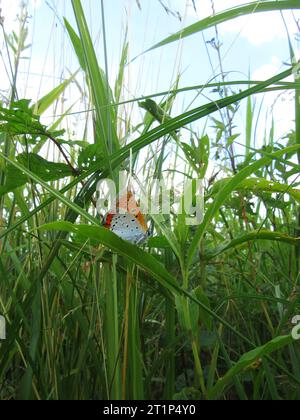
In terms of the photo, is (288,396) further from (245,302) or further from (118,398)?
(118,398)

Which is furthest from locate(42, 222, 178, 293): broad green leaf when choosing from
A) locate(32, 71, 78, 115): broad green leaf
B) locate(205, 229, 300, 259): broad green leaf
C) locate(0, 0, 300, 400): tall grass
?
locate(32, 71, 78, 115): broad green leaf

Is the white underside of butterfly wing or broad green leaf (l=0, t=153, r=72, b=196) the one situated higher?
broad green leaf (l=0, t=153, r=72, b=196)

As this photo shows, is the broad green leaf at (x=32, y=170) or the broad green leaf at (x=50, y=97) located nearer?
the broad green leaf at (x=32, y=170)

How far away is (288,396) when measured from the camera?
0.80m

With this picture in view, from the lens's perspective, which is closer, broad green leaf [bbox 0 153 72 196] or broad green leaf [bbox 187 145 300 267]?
broad green leaf [bbox 187 145 300 267]

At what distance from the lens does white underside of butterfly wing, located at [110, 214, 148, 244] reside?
22.9 inches

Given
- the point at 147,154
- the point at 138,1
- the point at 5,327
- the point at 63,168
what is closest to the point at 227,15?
the point at 138,1

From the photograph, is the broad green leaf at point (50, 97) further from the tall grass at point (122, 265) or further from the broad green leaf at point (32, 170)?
→ the broad green leaf at point (32, 170)

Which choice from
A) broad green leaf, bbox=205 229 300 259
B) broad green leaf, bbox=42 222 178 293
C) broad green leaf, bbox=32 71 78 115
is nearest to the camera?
broad green leaf, bbox=42 222 178 293

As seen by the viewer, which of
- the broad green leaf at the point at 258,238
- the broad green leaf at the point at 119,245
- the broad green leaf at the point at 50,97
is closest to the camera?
the broad green leaf at the point at 119,245

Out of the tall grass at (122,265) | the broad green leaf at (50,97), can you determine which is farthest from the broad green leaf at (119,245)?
the broad green leaf at (50,97)

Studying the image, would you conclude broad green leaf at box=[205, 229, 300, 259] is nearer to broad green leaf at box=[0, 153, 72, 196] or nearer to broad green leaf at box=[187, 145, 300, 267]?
broad green leaf at box=[187, 145, 300, 267]

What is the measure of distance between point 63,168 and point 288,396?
1.59ft

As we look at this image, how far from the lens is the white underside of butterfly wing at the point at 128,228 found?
1.90 ft
